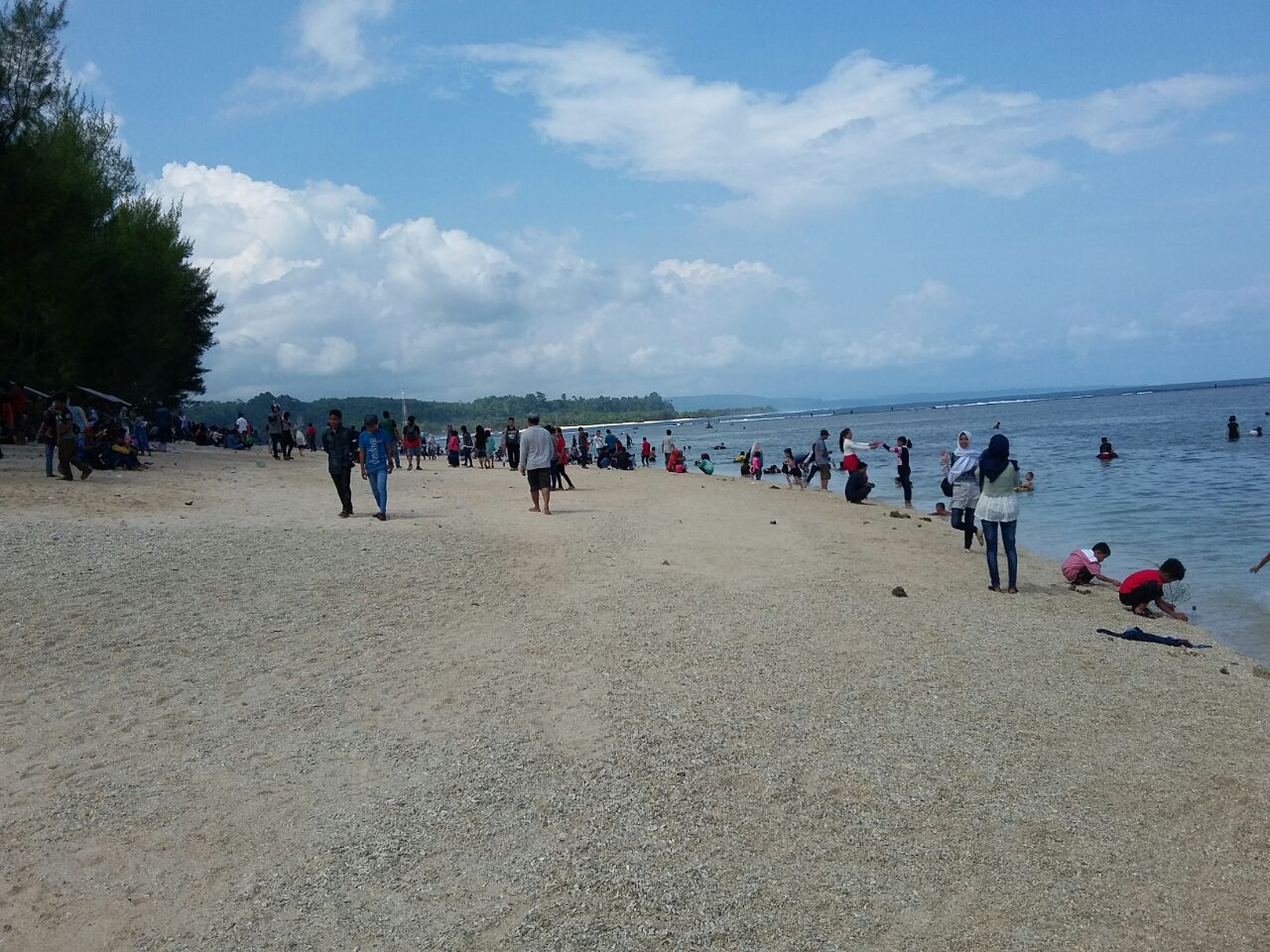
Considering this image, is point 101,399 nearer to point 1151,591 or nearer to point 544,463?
point 544,463

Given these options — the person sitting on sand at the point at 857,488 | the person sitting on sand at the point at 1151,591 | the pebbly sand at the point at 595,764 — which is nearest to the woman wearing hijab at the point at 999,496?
the pebbly sand at the point at 595,764

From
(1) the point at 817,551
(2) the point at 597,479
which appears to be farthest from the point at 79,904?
(2) the point at 597,479

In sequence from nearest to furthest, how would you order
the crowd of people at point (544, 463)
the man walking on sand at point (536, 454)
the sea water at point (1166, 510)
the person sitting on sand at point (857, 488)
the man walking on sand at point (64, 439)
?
the crowd of people at point (544, 463), the sea water at point (1166, 510), the man walking on sand at point (536, 454), the man walking on sand at point (64, 439), the person sitting on sand at point (857, 488)

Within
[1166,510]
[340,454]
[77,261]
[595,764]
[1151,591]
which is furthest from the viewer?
[77,261]

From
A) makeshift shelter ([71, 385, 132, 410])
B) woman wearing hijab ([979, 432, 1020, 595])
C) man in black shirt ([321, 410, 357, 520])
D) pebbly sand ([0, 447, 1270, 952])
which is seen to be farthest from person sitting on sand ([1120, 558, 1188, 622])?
makeshift shelter ([71, 385, 132, 410])

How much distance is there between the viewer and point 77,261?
97.1 ft

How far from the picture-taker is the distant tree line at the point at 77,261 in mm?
21734

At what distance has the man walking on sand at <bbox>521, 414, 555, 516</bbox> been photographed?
55.9 feet

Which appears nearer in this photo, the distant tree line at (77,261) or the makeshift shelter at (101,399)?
the distant tree line at (77,261)

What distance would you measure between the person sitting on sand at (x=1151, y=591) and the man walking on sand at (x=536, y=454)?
9.50 meters

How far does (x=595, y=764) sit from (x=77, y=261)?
99.8ft

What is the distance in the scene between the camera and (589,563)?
40.4 ft

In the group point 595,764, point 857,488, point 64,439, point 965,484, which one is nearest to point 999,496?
point 965,484

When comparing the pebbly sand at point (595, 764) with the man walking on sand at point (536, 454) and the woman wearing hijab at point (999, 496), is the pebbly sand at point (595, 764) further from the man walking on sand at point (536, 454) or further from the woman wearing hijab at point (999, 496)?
the man walking on sand at point (536, 454)
